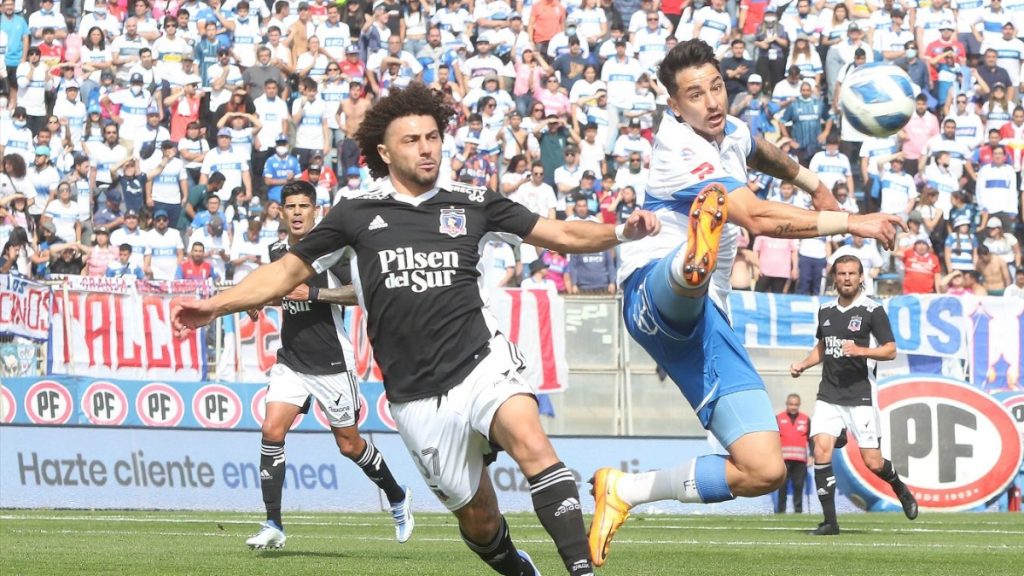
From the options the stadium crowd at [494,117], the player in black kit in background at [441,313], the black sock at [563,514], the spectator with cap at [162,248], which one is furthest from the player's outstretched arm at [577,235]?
the spectator with cap at [162,248]

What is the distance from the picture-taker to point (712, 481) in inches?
317

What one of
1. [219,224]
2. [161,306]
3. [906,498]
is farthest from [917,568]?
[219,224]

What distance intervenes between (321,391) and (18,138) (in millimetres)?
15133

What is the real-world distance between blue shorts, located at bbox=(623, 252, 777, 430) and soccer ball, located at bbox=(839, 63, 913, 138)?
2.26 meters

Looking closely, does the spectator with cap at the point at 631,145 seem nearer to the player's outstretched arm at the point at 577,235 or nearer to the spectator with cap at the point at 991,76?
the spectator with cap at the point at 991,76

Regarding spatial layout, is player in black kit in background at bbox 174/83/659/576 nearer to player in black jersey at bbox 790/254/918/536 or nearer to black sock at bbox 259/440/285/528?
black sock at bbox 259/440/285/528

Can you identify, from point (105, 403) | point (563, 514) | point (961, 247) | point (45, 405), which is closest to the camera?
point (563, 514)

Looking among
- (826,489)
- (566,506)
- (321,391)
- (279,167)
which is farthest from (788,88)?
(566,506)

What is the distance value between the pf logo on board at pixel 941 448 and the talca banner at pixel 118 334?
801 centimetres

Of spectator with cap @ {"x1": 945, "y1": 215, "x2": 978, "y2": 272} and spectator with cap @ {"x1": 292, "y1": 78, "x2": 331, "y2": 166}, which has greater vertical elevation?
spectator with cap @ {"x1": 292, "y1": 78, "x2": 331, "y2": 166}

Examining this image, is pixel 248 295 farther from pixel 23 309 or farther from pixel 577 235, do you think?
pixel 23 309

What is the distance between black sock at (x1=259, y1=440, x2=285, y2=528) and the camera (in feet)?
39.2

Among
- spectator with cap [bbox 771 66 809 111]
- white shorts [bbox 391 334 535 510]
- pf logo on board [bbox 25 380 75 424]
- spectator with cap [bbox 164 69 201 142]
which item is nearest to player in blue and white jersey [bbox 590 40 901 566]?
white shorts [bbox 391 334 535 510]

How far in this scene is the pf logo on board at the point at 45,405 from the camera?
19375mm
